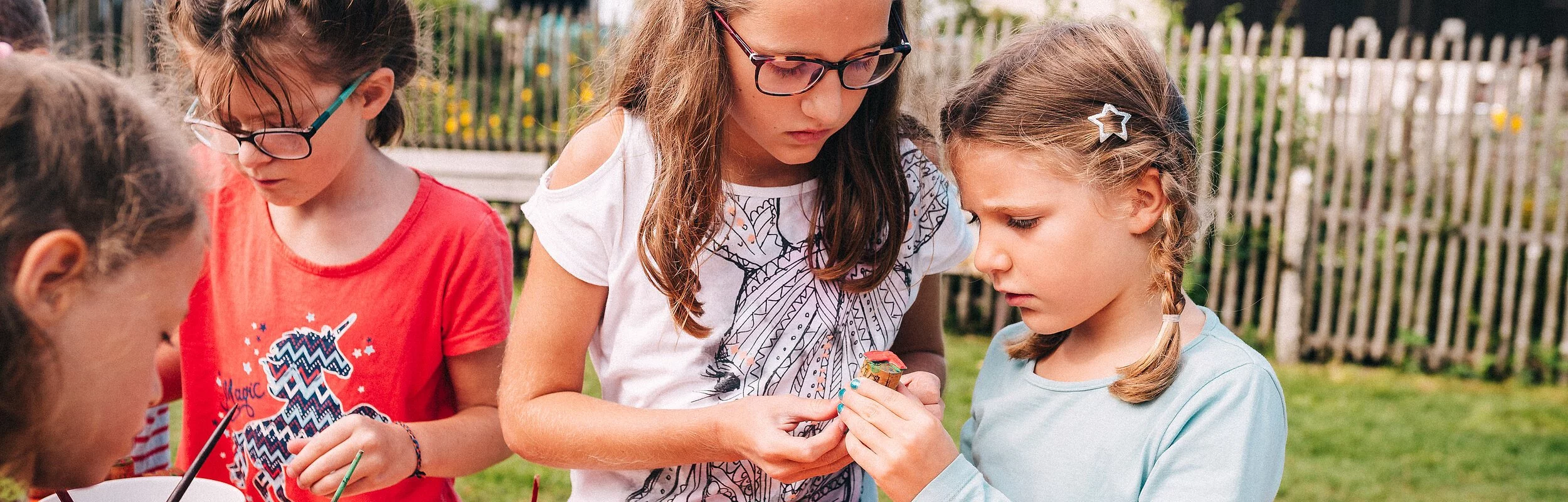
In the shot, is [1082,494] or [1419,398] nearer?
[1082,494]

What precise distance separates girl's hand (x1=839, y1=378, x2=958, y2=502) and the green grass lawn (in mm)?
3107

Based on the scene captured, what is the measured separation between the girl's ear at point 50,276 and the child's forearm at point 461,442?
3.13ft

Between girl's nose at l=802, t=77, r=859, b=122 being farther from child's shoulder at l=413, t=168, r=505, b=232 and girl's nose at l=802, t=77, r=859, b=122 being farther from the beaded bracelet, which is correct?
the beaded bracelet

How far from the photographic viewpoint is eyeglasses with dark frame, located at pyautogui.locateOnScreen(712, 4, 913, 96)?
1758mm

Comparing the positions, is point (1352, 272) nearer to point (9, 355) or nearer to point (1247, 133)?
point (1247, 133)

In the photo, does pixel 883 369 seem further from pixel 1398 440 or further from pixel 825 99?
pixel 1398 440

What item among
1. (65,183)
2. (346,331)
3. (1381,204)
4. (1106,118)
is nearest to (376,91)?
(346,331)

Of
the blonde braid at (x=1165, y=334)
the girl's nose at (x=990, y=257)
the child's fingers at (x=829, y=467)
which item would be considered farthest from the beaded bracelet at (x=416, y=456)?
the blonde braid at (x=1165, y=334)

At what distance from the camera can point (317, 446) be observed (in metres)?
1.88

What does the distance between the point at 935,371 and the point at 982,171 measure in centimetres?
47

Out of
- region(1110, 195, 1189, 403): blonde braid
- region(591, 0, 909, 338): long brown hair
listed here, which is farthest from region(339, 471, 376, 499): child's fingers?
region(1110, 195, 1189, 403): blonde braid

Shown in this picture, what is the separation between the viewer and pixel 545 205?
1856 mm

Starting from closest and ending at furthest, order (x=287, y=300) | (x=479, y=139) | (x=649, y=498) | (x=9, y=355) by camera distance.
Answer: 1. (x=9, y=355)
2. (x=649, y=498)
3. (x=287, y=300)
4. (x=479, y=139)

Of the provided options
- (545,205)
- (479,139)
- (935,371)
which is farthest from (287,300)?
(479,139)
